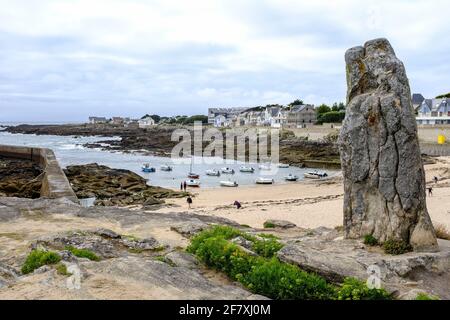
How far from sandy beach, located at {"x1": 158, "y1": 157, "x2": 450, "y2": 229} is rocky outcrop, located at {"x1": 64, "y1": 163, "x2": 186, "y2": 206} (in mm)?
2476

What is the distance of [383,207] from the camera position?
11539mm

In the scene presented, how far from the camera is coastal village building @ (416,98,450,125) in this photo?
8988cm

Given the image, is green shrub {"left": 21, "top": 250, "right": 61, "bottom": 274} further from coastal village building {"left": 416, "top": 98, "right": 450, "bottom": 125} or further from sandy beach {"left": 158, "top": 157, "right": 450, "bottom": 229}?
coastal village building {"left": 416, "top": 98, "right": 450, "bottom": 125}

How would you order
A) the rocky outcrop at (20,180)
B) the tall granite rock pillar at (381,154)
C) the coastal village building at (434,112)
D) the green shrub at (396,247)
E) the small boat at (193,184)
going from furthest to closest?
the coastal village building at (434,112) < the small boat at (193,184) < the rocky outcrop at (20,180) < the tall granite rock pillar at (381,154) < the green shrub at (396,247)

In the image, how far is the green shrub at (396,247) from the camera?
10.8 m

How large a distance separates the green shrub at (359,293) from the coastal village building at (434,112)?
89.8 metres

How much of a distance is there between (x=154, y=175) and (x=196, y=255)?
45.7 metres

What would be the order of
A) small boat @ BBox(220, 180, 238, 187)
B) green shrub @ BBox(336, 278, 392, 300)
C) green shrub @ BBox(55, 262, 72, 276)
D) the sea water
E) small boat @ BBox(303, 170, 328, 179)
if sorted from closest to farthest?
1. green shrub @ BBox(336, 278, 392, 300)
2. green shrub @ BBox(55, 262, 72, 276)
3. small boat @ BBox(220, 180, 238, 187)
4. the sea water
5. small boat @ BBox(303, 170, 328, 179)

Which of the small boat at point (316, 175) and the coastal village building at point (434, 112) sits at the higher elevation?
the coastal village building at point (434, 112)

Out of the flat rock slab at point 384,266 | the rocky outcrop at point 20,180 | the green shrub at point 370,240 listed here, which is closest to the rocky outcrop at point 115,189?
the rocky outcrop at point 20,180

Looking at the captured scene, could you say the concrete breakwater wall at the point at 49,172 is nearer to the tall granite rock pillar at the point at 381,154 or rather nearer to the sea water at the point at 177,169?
the sea water at the point at 177,169

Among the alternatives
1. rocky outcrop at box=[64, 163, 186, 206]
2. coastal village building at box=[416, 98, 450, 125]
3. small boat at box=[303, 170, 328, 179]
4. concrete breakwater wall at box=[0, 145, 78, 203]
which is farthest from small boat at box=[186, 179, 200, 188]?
coastal village building at box=[416, 98, 450, 125]

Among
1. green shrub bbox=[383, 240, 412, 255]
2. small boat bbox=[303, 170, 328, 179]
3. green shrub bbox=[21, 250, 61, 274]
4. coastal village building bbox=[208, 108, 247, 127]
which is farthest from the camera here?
coastal village building bbox=[208, 108, 247, 127]
